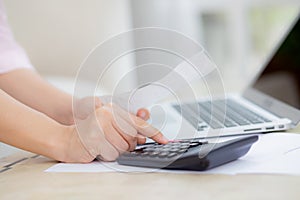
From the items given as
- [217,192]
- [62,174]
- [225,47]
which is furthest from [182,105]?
[225,47]

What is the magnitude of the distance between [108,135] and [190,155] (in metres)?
0.15

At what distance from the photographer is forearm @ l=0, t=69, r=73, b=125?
3.37 ft

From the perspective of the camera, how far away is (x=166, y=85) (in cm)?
81

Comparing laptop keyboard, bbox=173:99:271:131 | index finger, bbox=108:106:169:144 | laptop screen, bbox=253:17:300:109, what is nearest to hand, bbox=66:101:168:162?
index finger, bbox=108:106:169:144

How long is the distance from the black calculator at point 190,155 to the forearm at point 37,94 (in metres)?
0.33

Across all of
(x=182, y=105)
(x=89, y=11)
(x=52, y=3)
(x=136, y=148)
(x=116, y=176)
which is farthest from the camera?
(x=89, y=11)

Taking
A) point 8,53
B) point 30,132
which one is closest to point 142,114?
point 30,132

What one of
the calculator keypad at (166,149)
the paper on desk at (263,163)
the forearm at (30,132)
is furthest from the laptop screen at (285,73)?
the forearm at (30,132)

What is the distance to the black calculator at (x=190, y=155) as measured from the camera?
0.64 m

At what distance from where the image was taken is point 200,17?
2.91m

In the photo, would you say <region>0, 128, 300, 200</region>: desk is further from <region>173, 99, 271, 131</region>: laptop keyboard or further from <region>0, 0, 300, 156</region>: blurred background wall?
<region>0, 0, 300, 156</region>: blurred background wall

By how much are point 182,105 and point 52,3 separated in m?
1.38

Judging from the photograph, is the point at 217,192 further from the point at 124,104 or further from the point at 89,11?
the point at 89,11

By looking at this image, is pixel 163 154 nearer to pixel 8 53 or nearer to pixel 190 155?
pixel 190 155
